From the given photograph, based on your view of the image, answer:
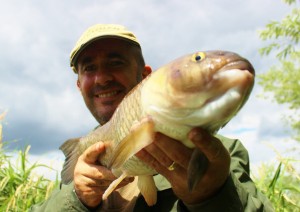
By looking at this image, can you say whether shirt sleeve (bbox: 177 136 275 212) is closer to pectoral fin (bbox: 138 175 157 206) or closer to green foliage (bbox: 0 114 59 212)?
pectoral fin (bbox: 138 175 157 206)

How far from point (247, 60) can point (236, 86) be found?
0.11 metres

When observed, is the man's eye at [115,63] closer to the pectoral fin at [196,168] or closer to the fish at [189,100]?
the fish at [189,100]

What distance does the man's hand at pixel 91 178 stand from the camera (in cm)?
236

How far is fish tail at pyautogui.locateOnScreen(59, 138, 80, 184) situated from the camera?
2.81m

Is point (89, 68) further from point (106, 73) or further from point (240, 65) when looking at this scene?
point (240, 65)

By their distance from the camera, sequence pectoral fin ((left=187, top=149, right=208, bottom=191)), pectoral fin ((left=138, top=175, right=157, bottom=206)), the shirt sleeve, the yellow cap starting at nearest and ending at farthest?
pectoral fin ((left=187, top=149, right=208, bottom=191)) → the shirt sleeve → pectoral fin ((left=138, top=175, right=157, bottom=206)) → the yellow cap

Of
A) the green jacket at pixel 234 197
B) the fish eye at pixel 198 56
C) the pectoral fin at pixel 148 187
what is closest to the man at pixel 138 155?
the green jacket at pixel 234 197

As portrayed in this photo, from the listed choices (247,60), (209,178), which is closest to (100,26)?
(209,178)

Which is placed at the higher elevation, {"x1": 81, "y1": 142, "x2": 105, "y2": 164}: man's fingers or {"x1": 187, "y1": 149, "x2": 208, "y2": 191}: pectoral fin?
{"x1": 81, "y1": 142, "x2": 105, "y2": 164}: man's fingers

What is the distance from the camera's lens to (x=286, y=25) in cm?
946

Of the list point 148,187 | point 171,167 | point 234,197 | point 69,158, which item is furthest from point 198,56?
point 69,158

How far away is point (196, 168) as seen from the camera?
1.65 meters

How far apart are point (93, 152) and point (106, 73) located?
1.00 metres

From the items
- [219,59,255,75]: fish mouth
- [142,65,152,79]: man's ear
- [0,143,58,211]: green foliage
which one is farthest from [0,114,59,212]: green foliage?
[219,59,255,75]: fish mouth
